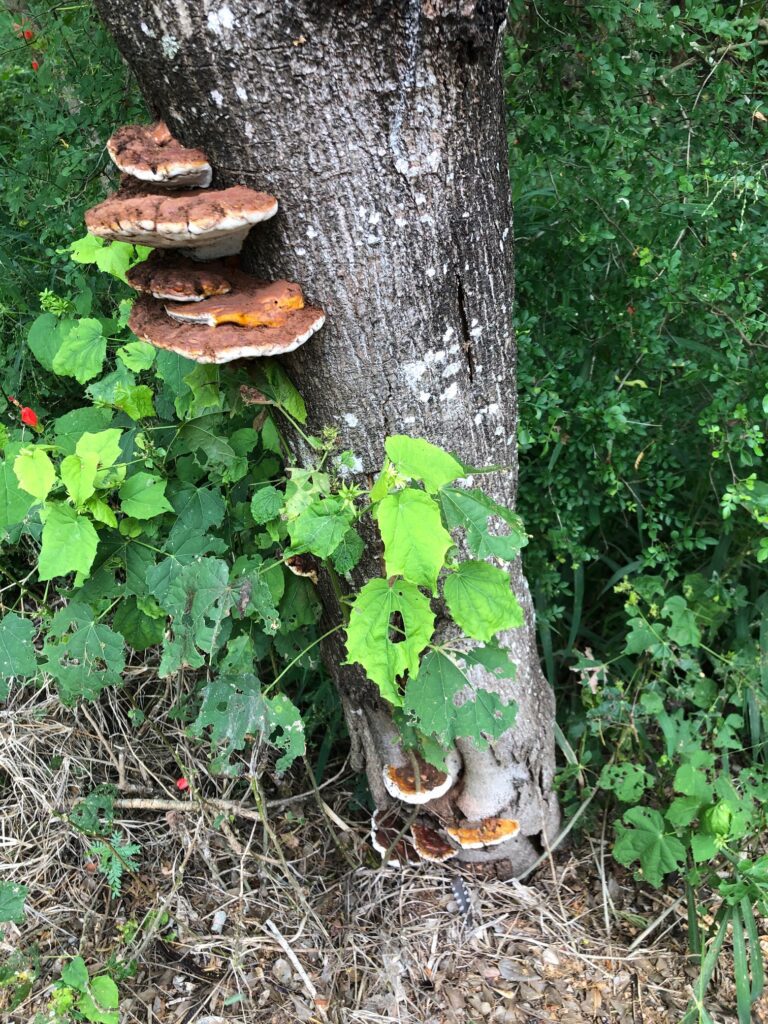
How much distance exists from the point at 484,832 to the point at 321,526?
1404 mm

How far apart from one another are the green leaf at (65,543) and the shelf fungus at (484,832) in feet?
4.94

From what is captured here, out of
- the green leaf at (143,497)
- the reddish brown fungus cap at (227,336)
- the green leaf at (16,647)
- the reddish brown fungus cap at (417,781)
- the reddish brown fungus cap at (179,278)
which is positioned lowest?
the reddish brown fungus cap at (417,781)

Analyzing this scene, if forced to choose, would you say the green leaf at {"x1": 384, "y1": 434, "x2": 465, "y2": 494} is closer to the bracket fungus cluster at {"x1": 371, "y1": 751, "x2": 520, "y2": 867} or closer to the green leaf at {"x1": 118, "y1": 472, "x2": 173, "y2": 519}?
the green leaf at {"x1": 118, "y1": 472, "x2": 173, "y2": 519}

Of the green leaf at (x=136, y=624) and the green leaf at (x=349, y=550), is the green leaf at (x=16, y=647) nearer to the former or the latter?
the green leaf at (x=136, y=624)

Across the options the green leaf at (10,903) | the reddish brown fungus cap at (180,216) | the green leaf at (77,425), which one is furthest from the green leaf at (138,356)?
the green leaf at (10,903)

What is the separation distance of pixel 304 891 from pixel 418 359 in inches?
75.6

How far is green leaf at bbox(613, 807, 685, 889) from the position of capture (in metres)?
2.18

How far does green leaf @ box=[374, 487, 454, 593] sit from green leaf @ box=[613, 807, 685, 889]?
1.44 metres

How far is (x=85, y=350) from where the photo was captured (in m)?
1.88

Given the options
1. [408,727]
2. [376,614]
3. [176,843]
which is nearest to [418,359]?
[376,614]

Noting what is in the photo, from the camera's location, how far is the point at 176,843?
250 cm

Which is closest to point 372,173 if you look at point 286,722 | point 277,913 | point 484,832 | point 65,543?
point 65,543

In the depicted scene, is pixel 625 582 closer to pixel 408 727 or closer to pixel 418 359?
pixel 408 727

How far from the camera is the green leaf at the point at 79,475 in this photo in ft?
5.07
